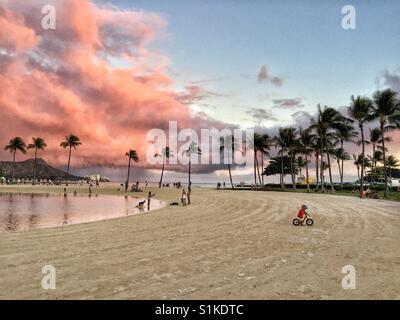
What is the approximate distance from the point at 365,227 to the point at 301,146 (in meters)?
59.7

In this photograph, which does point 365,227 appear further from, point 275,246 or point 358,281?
point 358,281

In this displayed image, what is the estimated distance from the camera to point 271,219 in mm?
19969

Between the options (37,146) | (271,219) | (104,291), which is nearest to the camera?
(104,291)

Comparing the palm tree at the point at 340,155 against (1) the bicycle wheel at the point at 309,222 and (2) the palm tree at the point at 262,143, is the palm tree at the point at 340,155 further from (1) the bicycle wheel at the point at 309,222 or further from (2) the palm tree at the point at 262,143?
(1) the bicycle wheel at the point at 309,222

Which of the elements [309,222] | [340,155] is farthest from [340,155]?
[309,222]

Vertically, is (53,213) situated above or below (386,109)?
below

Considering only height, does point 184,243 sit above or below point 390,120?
below

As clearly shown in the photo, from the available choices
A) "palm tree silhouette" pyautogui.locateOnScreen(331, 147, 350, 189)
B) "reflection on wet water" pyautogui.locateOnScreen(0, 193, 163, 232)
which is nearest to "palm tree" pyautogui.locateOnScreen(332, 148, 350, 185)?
"palm tree silhouette" pyautogui.locateOnScreen(331, 147, 350, 189)

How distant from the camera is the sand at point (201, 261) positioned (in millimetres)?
7047

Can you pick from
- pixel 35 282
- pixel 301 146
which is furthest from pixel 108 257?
pixel 301 146

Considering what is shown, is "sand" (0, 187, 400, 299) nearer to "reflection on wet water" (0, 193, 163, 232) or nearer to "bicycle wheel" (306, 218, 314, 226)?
"bicycle wheel" (306, 218, 314, 226)

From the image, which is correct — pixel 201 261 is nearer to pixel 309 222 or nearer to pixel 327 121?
pixel 309 222

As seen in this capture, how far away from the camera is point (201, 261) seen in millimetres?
9547

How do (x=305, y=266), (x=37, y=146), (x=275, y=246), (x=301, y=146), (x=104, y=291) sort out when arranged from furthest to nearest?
(x=37, y=146), (x=301, y=146), (x=275, y=246), (x=305, y=266), (x=104, y=291)
